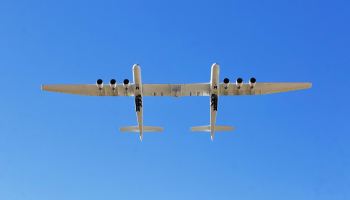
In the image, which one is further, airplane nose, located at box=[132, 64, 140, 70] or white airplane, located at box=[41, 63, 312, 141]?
white airplane, located at box=[41, 63, 312, 141]

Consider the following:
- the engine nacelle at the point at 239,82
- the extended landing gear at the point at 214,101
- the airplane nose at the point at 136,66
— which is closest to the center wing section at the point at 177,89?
the extended landing gear at the point at 214,101

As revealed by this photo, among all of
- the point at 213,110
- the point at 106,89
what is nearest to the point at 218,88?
the point at 213,110

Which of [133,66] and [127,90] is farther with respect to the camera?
[127,90]

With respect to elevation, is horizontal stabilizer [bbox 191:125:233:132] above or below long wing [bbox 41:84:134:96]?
below

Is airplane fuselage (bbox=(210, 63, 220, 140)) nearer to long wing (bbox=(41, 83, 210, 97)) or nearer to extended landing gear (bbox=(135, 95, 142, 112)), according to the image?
long wing (bbox=(41, 83, 210, 97))

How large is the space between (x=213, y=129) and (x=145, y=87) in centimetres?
809

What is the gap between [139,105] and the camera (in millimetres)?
54094

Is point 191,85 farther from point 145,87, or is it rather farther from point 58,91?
point 58,91

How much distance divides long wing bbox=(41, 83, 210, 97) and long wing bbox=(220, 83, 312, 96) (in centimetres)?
207

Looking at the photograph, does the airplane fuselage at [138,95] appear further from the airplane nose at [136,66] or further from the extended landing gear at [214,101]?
the extended landing gear at [214,101]

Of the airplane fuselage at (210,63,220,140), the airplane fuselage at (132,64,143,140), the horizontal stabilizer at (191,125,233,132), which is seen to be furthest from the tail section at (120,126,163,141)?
the airplane fuselage at (210,63,220,140)

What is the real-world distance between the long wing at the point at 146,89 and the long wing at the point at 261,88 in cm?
207

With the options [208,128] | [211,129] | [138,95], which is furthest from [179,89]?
[208,128]

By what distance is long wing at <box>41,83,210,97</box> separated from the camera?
181 ft
